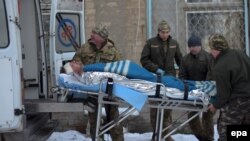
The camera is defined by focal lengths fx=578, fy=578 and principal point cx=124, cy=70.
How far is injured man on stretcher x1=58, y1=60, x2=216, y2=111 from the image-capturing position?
598 centimetres

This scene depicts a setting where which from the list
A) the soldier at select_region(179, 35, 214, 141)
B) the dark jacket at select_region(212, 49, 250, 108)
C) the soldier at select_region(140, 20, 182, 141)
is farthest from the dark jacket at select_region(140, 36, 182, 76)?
the dark jacket at select_region(212, 49, 250, 108)

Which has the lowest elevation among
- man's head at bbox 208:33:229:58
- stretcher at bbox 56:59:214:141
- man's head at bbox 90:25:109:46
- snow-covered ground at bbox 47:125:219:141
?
snow-covered ground at bbox 47:125:219:141

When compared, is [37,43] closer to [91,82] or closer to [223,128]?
[91,82]

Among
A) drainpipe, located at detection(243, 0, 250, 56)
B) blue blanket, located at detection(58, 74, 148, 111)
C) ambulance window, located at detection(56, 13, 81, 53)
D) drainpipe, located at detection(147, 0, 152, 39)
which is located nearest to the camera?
blue blanket, located at detection(58, 74, 148, 111)

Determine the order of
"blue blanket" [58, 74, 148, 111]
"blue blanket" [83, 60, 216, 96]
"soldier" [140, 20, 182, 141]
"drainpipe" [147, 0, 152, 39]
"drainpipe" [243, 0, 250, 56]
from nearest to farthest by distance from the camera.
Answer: "blue blanket" [58, 74, 148, 111], "blue blanket" [83, 60, 216, 96], "soldier" [140, 20, 182, 141], "drainpipe" [147, 0, 152, 39], "drainpipe" [243, 0, 250, 56]

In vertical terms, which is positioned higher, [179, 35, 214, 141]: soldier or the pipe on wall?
the pipe on wall

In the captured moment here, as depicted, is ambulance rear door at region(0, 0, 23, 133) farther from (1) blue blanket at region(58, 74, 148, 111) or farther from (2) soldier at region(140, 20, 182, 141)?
(2) soldier at region(140, 20, 182, 141)

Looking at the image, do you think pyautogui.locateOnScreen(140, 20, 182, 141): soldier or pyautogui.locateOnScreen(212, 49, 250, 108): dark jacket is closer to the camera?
pyautogui.locateOnScreen(212, 49, 250, 108): dark jacket

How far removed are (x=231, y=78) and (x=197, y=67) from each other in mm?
1607

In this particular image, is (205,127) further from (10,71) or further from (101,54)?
(10,71)

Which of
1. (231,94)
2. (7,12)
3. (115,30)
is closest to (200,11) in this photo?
(115,30)

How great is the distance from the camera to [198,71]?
307 inches

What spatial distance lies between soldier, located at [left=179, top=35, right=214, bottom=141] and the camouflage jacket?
1222 millimetres

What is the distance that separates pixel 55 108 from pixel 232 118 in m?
1.94
